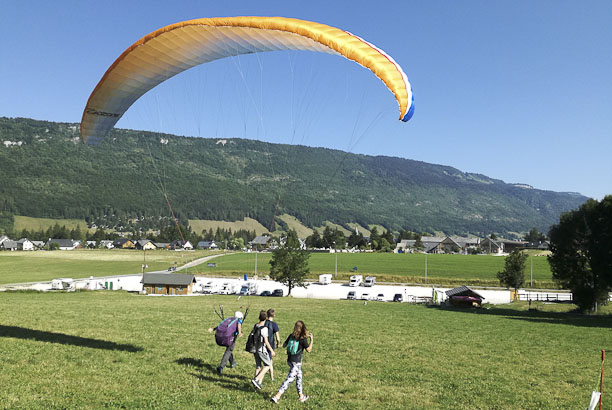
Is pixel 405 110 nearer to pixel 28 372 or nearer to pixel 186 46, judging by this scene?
pixel 186 46

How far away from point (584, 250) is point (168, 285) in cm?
3919

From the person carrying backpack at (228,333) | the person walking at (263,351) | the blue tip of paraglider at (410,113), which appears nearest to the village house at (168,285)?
the person carrying backpack at (228,333)

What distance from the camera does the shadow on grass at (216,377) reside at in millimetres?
9167

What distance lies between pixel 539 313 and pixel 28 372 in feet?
113

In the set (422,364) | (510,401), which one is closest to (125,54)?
(422,364)

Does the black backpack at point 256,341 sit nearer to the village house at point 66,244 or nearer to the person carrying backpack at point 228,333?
the person carrying backpack at point 228,333

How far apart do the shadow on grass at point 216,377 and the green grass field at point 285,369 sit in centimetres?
2

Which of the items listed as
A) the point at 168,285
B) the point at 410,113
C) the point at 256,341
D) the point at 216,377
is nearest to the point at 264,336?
the point at 256,341

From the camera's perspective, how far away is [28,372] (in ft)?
30.5

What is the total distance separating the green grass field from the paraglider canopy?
6.35 metres

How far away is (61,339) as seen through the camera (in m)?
13.1

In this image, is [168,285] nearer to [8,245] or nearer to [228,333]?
[228,333]

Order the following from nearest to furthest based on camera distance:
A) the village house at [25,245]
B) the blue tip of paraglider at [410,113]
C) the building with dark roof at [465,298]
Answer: the blue tip of paraglider at [410,113] < the building with dark roof at [465,298] < the village house at [25,245]

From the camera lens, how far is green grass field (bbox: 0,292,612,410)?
8.29m
